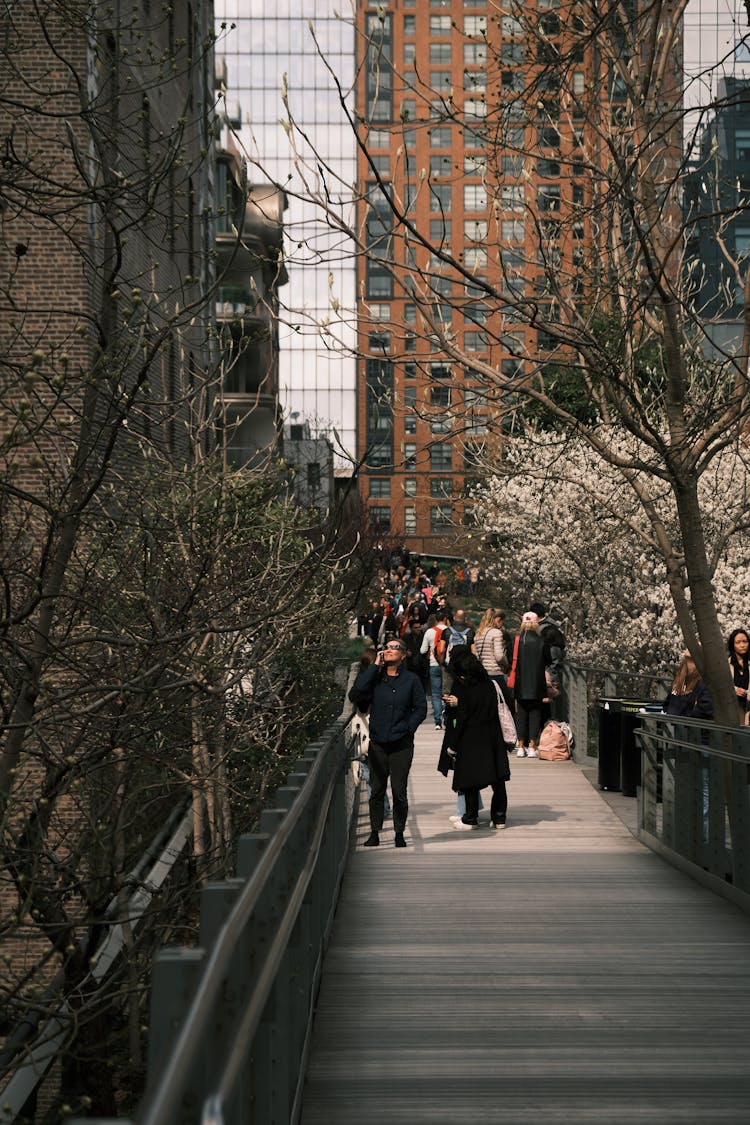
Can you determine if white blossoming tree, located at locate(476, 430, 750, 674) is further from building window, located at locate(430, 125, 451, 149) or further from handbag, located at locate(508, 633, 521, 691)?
building window, located at locate(430, 125, 451, 149)

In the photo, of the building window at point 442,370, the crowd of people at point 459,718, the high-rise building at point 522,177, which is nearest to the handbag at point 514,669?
the high-rise building at point 522,177

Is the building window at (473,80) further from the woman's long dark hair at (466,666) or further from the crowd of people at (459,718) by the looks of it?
the woman's long dark hair at (466,666)

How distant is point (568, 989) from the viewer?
8.55 meters

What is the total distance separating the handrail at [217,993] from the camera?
2.38 m

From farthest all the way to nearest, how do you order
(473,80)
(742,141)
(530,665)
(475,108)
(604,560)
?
(742,141) < (604,560) < (475,108) < (530,665) < (473,80)

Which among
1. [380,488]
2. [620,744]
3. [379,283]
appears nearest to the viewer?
[620,744]

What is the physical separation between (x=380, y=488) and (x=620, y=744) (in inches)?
4032

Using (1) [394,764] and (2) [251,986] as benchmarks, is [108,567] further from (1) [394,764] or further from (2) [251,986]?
(2) [251,986]

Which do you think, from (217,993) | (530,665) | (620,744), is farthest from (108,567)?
(217,993)

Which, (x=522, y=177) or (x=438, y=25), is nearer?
(x=522, y=177)

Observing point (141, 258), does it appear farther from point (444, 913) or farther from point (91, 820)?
point (444, 913)

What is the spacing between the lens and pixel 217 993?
3.06 m

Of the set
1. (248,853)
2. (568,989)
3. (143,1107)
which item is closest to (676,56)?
(568,989)

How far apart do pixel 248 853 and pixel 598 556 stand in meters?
29.3
